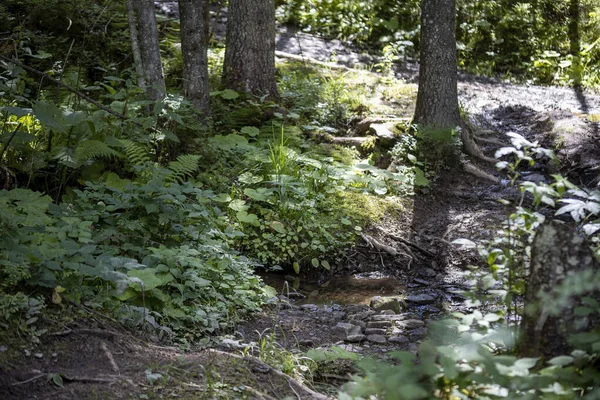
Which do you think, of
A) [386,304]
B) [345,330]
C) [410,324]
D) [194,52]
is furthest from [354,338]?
[194,52]

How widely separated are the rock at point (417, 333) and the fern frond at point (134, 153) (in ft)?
10.3

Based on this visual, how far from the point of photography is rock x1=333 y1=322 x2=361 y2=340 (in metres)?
5.07

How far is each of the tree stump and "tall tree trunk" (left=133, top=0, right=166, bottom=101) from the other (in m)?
5.43

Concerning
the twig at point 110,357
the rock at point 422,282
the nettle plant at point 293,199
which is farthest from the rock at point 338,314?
the twig at point 110,357

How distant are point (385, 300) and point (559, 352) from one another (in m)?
3.06

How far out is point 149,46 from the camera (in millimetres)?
7457

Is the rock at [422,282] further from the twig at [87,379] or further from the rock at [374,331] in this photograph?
the twig at [87,379]

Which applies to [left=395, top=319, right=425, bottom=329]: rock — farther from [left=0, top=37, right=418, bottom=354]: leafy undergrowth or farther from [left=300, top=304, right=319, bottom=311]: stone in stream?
[left=0, top=37, right=418, bottom=354]: leafy undergrowth

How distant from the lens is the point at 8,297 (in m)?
3.53

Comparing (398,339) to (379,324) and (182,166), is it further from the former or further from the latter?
(182,166)

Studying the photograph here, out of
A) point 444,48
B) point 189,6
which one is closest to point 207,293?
point 189,6

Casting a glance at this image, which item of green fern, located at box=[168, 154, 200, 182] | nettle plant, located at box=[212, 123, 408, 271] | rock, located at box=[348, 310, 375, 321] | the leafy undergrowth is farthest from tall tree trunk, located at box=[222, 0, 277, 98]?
rock, located at box=[348, 310, 375, 321]

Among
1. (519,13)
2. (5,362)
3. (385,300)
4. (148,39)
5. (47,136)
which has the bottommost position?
(385,300)

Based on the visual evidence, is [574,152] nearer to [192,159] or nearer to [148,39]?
[192,159]
